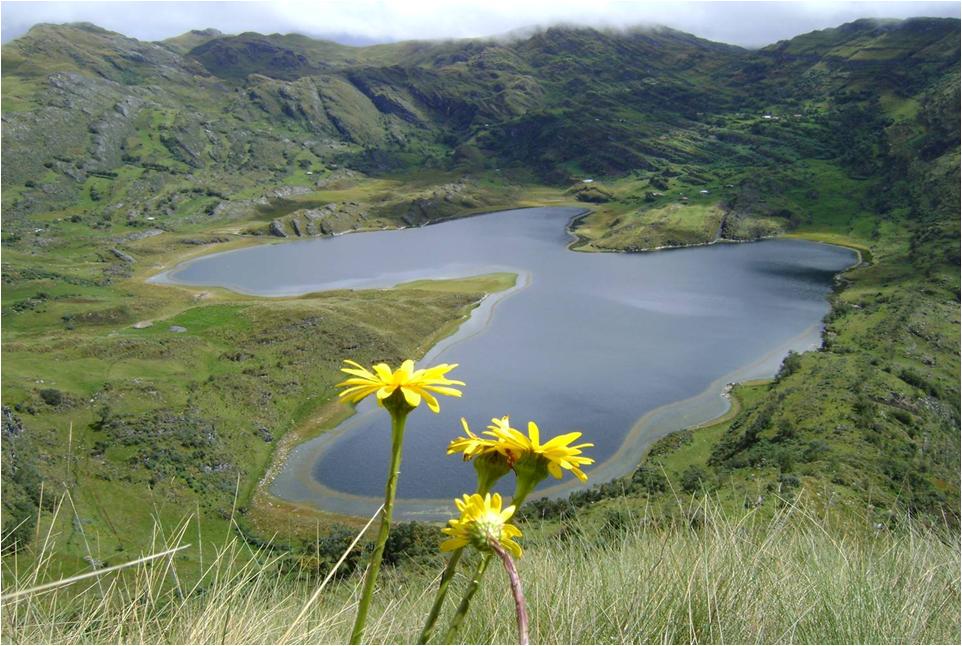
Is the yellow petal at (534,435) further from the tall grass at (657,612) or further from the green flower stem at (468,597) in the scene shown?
the tall grass at (657,612)

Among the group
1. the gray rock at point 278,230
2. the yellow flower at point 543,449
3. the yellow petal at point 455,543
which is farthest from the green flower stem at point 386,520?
the gray rock at point 278,230

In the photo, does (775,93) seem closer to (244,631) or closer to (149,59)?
(149,59)

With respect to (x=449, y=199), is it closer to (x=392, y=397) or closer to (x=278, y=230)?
(x=278, y=230)

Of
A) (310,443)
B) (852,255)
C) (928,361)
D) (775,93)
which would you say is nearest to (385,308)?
(310,443)

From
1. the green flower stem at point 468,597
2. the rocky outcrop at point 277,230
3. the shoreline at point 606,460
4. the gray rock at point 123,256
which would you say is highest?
the green flower stem at point 468,597

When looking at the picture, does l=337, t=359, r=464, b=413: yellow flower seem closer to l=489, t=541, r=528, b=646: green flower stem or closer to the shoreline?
l=489, t=541, r=528, b=646: green flower stem

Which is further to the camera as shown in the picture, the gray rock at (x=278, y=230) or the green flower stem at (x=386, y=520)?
the gray rock at (x=278, y=230)

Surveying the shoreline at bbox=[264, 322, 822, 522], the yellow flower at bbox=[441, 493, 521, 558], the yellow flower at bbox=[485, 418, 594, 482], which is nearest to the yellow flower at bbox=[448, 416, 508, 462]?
the yellow flower at bbox=[485, 418, 594, 482]
